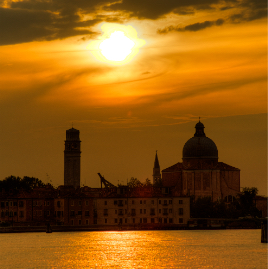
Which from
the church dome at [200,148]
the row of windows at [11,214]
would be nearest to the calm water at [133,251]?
the row of windows at [11,214]

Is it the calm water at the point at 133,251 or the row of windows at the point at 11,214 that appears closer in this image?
the calm water at the point at 133,251

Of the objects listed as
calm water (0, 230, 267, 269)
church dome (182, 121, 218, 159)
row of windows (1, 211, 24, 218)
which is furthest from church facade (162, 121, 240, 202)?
calm water (0, 230, 267, 269)

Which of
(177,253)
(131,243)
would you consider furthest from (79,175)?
(177,253)

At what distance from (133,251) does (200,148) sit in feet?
189

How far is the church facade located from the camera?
122 meters

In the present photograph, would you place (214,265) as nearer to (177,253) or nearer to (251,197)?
(177,253)

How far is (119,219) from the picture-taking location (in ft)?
343

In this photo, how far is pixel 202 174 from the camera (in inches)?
4847

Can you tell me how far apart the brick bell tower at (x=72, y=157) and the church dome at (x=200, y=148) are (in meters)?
38.4

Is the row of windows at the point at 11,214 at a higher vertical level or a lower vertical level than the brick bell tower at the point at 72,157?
lower

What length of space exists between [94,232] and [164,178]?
29685 millimetres

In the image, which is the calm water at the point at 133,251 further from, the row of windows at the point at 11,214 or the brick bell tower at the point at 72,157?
the brick bell tower at the point at 72,157

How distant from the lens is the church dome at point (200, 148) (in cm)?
12644

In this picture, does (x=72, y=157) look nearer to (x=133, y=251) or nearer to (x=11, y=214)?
(x=11, y=214)
